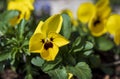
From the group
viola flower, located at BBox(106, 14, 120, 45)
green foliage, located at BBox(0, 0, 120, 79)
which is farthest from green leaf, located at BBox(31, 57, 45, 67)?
viola flower, located at BBox(106, 14, 120, 45)

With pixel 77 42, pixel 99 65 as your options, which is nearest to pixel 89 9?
pixel 99 65

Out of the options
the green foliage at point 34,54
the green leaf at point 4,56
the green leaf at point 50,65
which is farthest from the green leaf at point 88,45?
the green leaf at point 4,56

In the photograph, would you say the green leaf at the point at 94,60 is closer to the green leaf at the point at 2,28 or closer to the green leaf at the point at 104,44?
the green leaf at the point at 104,44

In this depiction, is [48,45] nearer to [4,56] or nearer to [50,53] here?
[50,53]

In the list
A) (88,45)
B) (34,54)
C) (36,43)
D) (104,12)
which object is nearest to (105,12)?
(104,12)

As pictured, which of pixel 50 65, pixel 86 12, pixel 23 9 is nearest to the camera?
pixel 50 65

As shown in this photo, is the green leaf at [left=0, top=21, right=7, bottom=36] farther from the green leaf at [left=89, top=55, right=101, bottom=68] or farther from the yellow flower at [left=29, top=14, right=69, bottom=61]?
the green leaf at [left=89, top=55, right=101, bottom=68]
